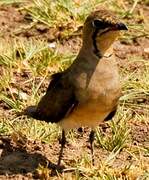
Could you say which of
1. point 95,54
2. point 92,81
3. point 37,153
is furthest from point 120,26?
point 37,153

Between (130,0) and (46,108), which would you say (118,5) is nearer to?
(130,0)

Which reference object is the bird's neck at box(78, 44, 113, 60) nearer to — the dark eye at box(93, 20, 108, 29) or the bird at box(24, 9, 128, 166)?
the bird at box(24, 9, 128, 166)

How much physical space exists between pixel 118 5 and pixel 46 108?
2.94 m

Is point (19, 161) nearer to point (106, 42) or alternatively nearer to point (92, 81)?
point (92, 81)

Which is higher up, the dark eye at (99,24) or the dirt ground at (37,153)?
the dark eye at (99,24)

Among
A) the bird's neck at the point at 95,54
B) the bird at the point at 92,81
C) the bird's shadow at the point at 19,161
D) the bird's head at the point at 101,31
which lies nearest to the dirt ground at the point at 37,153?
the bird's shadow at the point at 19,161

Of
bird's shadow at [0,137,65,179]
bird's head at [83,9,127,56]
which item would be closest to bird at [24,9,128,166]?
bird's head at [83,9,127,56]

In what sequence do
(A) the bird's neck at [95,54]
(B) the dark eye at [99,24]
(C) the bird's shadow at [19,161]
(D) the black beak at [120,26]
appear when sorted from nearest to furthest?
(D) the black beak at [120,26] → (B) the dark eye at [99,24] → (A) the bird's neck at [95,54] → (C) the bird's shadow at [19,161]

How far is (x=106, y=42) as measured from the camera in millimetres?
5473

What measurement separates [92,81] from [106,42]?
11.9 inches

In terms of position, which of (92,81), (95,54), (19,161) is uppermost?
(95,54)

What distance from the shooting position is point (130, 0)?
8656 millimetres

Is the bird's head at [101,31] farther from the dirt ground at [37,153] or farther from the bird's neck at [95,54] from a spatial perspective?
the dirt ground at [37,153]

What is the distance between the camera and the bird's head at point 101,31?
538cm
